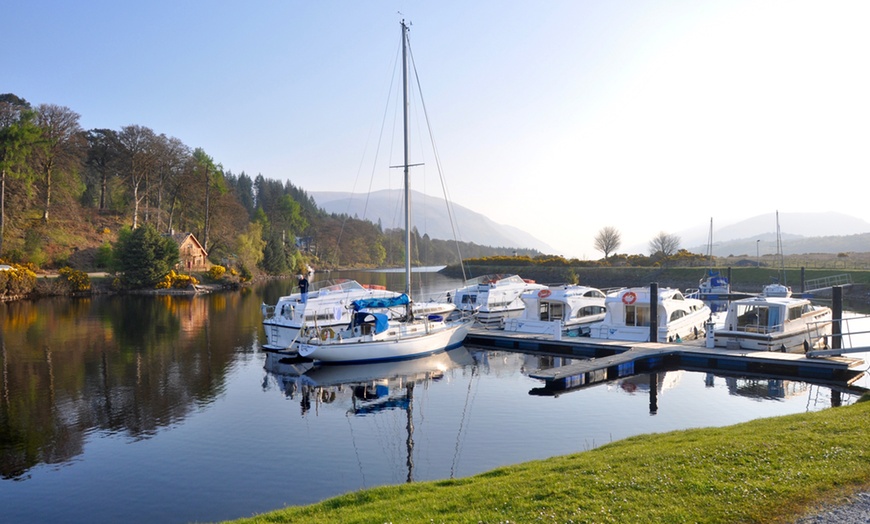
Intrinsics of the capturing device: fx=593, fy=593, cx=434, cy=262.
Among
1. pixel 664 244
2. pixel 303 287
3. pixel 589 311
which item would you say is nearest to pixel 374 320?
pixel 303 287

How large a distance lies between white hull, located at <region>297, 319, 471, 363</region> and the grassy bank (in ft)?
54.9

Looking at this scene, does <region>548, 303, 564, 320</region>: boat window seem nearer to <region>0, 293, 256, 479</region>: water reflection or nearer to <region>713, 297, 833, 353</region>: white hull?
<region>713, 297, 833, 353</region>: white hull

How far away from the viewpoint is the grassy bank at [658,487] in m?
8.23

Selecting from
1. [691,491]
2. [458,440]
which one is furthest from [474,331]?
[691,491]

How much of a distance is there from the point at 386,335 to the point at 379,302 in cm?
234

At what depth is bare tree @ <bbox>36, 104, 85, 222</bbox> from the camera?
252 feet

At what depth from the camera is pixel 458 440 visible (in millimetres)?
17562

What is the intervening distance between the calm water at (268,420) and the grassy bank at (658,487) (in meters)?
4.22

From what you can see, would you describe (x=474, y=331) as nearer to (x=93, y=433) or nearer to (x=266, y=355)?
(x=266, y=355)

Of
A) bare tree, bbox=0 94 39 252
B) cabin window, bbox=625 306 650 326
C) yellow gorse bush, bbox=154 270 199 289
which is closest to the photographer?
cabin window, bbox=625 306 650 326

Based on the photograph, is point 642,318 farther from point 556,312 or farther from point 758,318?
point 758,318

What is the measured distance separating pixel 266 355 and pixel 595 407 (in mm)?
18268

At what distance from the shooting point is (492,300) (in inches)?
1719

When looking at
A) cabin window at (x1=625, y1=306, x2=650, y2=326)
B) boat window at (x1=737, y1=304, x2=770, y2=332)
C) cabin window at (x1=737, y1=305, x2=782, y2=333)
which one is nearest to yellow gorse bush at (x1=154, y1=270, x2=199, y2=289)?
cabin window at (x1=625, y1=306, x2=650, y2=326)
